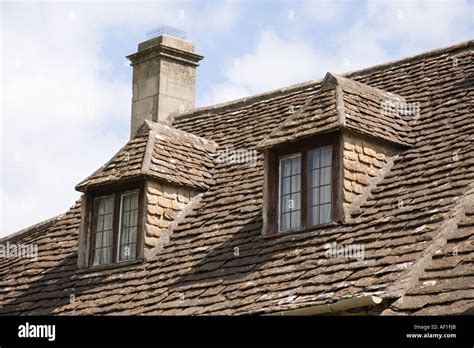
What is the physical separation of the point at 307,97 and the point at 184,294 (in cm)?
512

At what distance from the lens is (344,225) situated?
1673cm

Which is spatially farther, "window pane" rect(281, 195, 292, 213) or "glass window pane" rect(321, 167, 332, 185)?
"window pane" rect(281, 195, 292, 213)

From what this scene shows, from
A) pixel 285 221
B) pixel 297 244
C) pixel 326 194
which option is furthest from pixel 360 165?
pixel 297 244

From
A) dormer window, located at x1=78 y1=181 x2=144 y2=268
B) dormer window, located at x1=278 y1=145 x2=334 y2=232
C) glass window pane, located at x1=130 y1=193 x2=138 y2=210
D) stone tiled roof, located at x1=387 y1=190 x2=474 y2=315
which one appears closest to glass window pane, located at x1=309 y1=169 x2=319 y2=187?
dormer window, located at x1=278 y1=145 x2=334 y2=232

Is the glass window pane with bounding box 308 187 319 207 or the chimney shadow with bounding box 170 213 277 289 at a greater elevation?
the glass window pane with bounding box 308 187 319 207

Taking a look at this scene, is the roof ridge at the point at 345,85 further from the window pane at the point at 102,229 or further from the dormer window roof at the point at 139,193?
the window pane at the point at 102,229

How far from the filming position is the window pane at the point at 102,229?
784 inches

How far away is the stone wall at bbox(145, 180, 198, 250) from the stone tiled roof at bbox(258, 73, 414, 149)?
7.28 feet

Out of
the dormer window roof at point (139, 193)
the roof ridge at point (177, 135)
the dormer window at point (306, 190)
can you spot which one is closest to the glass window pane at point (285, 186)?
the dormer window at point (306, 190)

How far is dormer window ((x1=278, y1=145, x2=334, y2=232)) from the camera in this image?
56.7 ft

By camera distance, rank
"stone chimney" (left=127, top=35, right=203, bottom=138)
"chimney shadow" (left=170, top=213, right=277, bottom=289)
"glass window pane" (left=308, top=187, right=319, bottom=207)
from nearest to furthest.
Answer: "chimney shadow" (left=170, top=213, right=277, bottom=289) < "glass window pane" (left=308, top=187, right=319, bottom=207) < "stone chimney" (left=127, top=35, right=203, bottom=138)

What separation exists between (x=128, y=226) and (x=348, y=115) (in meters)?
4.17

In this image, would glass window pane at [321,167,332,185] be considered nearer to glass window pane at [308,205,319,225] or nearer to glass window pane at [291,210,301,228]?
glass window pane at [308,205,319,225]
